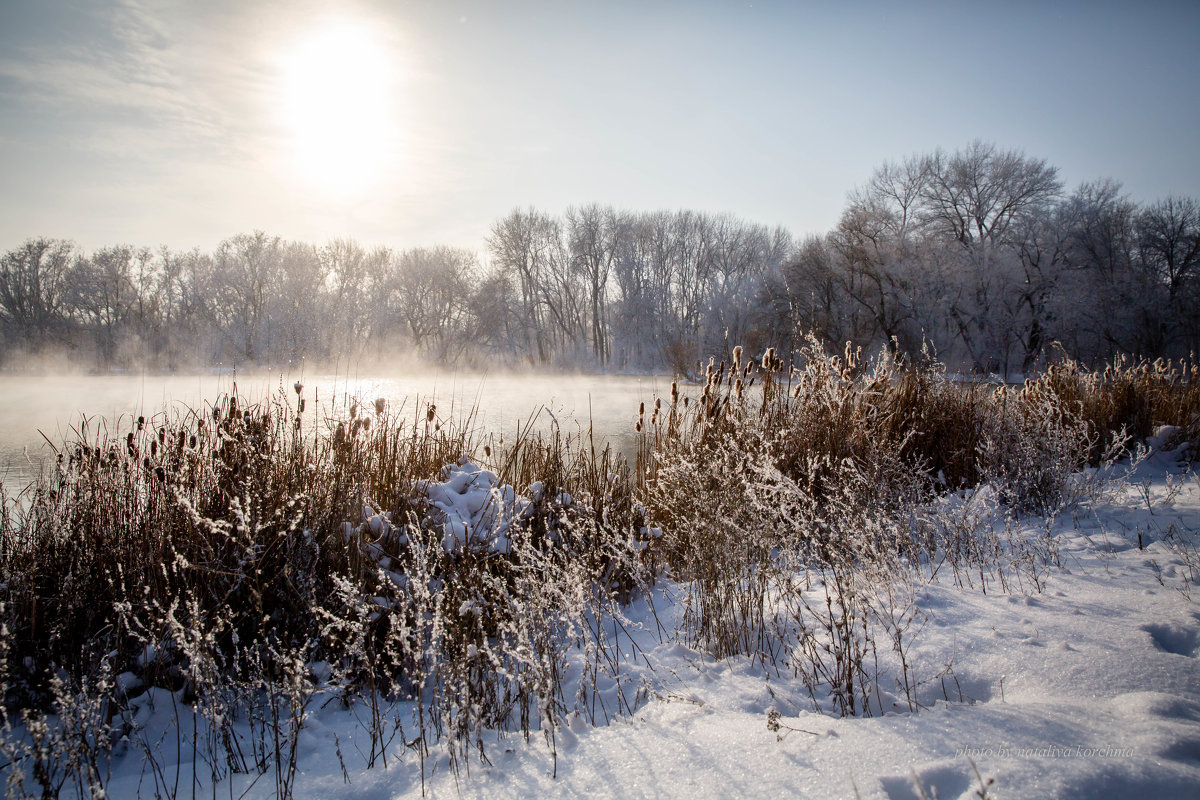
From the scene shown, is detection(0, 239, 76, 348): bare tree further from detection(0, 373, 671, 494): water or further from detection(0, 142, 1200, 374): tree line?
detection(0, 373, 671, 494): water

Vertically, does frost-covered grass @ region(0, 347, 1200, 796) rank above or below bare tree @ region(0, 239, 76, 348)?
below

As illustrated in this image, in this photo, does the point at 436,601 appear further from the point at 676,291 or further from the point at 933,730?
the point at 676,291

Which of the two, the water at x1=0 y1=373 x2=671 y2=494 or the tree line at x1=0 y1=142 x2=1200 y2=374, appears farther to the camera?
the tree line at x1=0 y1=142 x2=1200 y2=374

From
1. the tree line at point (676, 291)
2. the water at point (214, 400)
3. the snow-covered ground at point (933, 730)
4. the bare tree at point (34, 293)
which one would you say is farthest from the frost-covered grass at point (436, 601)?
the bare tree at point (34, 293)

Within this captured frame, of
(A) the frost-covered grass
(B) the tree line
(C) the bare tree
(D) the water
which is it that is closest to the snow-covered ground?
(A) the frost-covered grass

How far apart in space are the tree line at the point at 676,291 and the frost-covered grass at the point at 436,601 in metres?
17.4

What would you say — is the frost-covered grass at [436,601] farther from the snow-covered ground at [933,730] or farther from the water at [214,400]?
the water at [214,400]

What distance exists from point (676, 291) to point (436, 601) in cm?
3978

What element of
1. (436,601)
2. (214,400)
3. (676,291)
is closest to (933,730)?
(436,601)

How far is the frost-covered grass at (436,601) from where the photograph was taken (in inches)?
73.5

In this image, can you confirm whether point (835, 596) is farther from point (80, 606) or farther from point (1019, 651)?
point (80, 606)

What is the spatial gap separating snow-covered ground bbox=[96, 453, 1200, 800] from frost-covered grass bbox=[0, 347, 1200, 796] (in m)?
0.02

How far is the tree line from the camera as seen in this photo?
84.4 feet

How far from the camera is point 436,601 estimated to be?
6.35 ft
